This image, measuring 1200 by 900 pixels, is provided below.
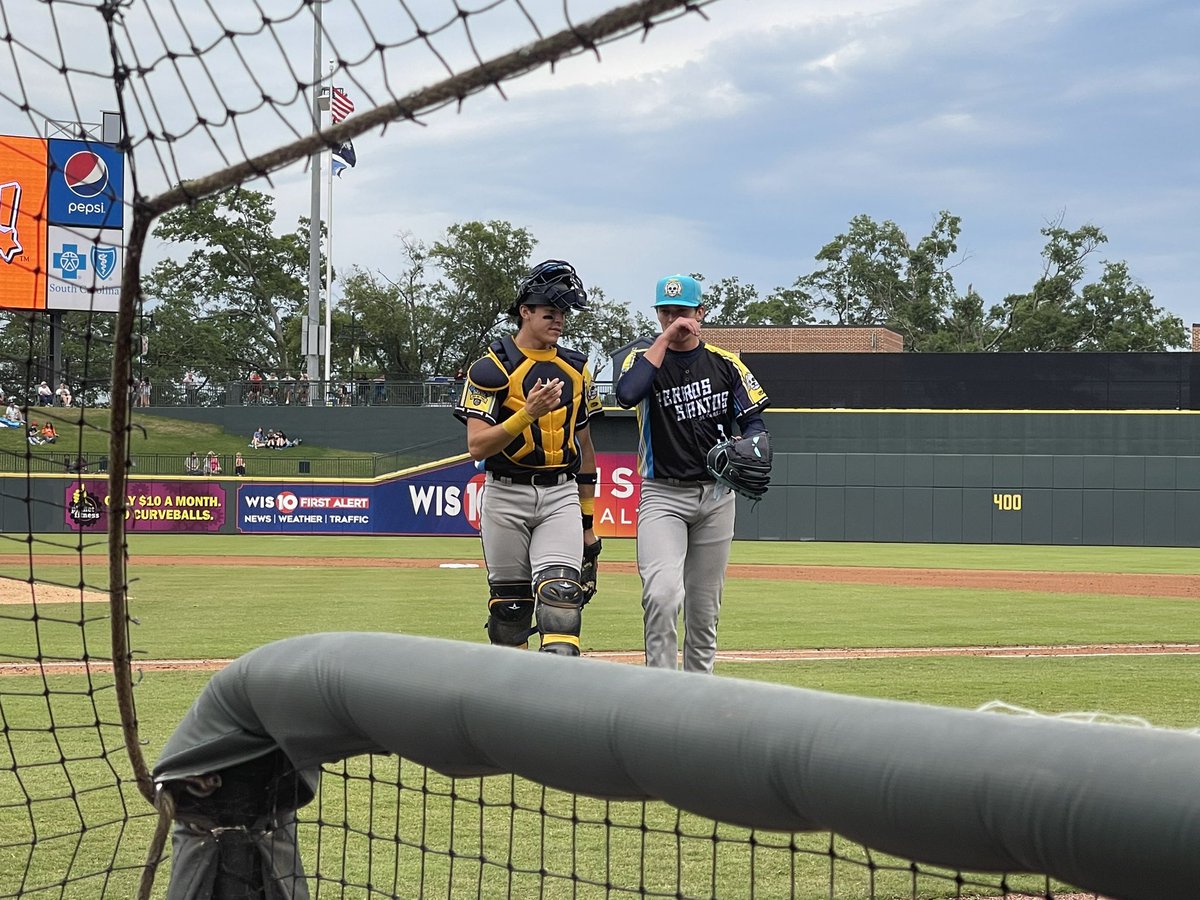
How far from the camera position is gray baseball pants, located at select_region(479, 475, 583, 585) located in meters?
6.41

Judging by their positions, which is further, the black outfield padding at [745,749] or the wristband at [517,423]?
the wristband at [517,423]

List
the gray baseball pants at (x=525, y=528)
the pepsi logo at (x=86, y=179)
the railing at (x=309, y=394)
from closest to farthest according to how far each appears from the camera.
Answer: the pepsi logo at (x=86, y=179)
the gray baseball pants at (x=525, y=528)
the railing at (x=309, y=394)

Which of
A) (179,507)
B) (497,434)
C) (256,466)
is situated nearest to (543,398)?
(497,434)

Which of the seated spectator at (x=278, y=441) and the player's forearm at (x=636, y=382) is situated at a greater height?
the player's forearm at (x=636, y=382)

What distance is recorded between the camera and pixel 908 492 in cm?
3425

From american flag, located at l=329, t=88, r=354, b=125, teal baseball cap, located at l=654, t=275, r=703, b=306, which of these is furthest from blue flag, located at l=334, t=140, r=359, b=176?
teal baseball cap, located at l=654, t=275, r=703, b=306

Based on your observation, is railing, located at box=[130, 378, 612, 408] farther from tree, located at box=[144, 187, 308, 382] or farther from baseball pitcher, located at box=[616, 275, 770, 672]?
baseball pitcher, located at box=[616, 275, 770, 672]

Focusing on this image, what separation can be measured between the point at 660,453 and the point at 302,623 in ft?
21.7

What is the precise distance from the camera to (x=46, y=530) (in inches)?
1351

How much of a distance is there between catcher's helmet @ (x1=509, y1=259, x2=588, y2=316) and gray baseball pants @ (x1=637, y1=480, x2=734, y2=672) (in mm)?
965

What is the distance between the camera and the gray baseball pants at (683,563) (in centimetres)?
621

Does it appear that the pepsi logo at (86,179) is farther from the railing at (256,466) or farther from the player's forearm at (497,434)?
the railing at (256,466)

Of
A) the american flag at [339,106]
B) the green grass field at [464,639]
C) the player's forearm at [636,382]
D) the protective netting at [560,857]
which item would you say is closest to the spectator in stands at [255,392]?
the american flag at [339,106]

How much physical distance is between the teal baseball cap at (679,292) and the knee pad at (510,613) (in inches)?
61.4
